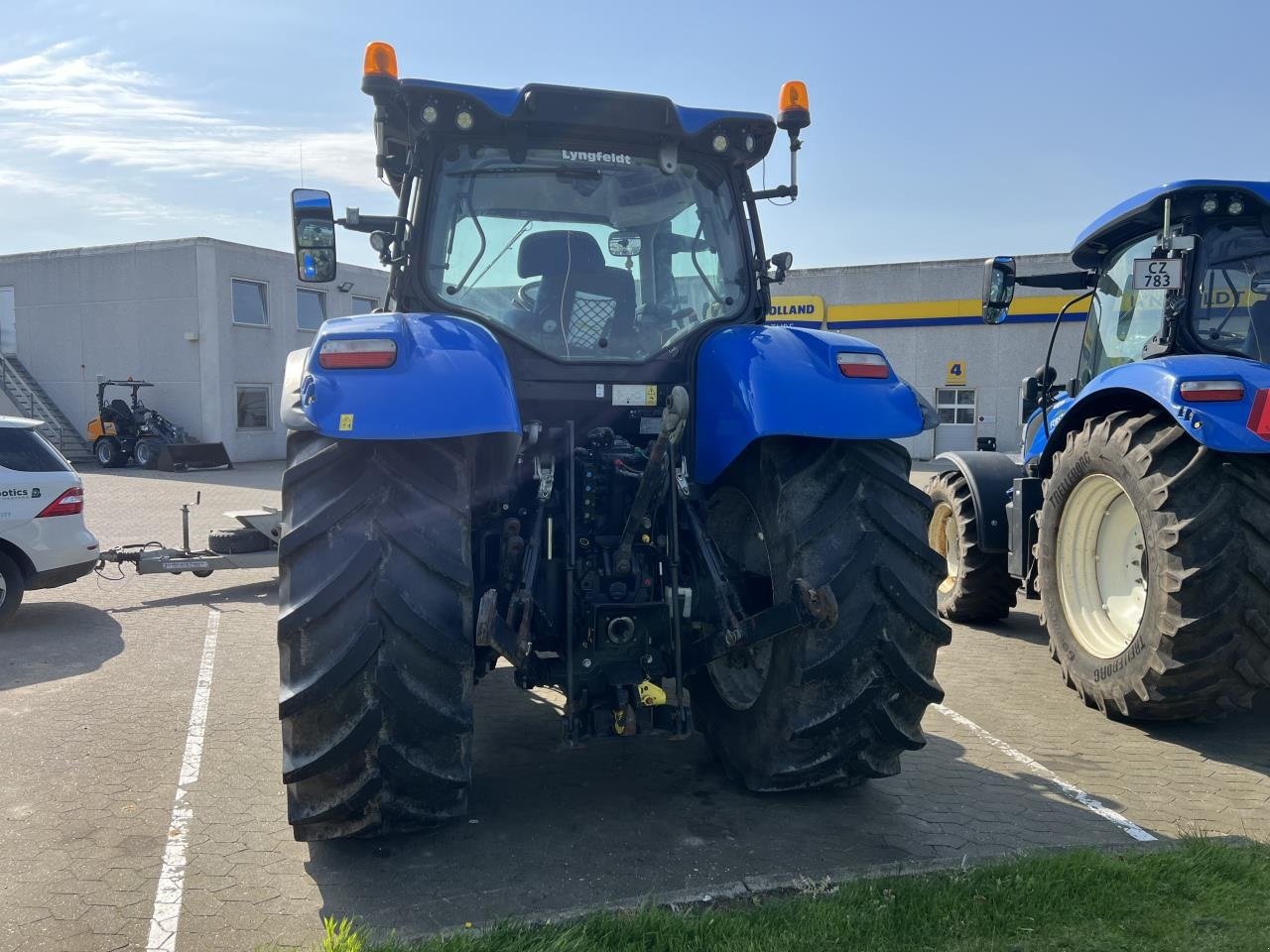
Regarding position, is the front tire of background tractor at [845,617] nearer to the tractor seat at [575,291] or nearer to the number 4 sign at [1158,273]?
the tractor seat at [575,291]

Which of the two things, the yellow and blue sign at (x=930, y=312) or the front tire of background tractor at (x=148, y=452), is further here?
the yellow and blue sign at (x=930, y=312)

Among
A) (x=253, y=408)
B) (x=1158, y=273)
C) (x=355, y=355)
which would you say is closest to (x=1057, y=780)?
(x=1158, y=273)

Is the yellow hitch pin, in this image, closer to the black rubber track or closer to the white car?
the black rubber track

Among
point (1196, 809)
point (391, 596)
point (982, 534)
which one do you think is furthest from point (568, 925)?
point (982, 534)

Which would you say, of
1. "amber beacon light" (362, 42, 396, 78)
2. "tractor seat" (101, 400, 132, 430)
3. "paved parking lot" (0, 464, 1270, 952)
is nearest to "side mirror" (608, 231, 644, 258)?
"amber beacon light" (362, 42, 396, 78)

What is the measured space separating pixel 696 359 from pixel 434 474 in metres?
1.34

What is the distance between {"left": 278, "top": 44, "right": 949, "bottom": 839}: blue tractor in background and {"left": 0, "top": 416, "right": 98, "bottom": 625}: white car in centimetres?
482

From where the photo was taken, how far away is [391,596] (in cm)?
332

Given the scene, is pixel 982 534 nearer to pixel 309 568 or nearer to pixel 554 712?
pixel 554 712

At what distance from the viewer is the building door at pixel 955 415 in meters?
27.6

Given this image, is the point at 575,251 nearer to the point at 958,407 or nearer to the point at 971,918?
the point at 971,918

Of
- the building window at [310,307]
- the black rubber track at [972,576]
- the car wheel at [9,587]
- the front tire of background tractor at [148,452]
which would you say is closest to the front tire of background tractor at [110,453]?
the front tire of background tractor at [148,452]

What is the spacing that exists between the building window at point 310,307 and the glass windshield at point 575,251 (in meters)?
26.2

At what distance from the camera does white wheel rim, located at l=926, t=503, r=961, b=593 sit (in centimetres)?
801
